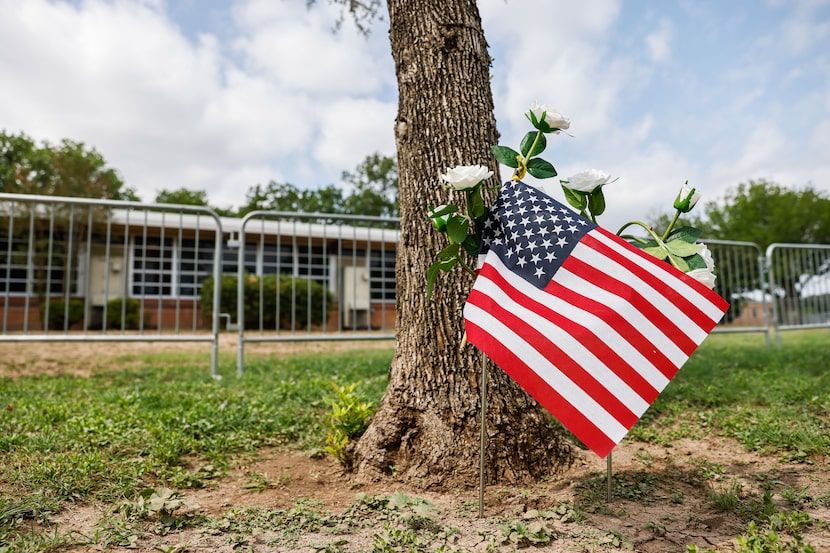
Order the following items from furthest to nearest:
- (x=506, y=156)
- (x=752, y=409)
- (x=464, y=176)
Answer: (x=752, y=409)
(x=506, y=156)
(x=464, y=176)

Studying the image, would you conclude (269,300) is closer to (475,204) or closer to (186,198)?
(475,204)

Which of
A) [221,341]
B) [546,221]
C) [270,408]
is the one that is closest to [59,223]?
[221,341]

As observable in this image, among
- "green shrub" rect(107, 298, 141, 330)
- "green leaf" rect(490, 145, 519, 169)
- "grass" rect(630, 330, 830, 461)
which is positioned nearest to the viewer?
"green leaf" rect(490, 145, 519, 169)

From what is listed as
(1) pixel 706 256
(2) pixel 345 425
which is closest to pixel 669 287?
(1) pixel 706 256

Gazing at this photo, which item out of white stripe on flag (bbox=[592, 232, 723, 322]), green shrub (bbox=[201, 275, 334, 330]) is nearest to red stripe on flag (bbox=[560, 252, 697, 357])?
white stripe on flag (bbox=[592, 232, 723, 322])

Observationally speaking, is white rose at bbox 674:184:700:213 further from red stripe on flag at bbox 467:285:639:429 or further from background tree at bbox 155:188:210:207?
background tree at bbox 155:188:210:207

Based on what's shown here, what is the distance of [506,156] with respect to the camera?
232 centimetres

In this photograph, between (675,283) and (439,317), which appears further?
(439,317)

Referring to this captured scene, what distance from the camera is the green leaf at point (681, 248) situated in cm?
219

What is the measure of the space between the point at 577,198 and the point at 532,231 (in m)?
0.33

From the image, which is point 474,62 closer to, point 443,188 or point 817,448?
point 443,188

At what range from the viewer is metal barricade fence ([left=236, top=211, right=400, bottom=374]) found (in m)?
6.43

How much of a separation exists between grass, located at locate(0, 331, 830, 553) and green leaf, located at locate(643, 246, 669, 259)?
1056mm

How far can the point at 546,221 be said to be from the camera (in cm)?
222
